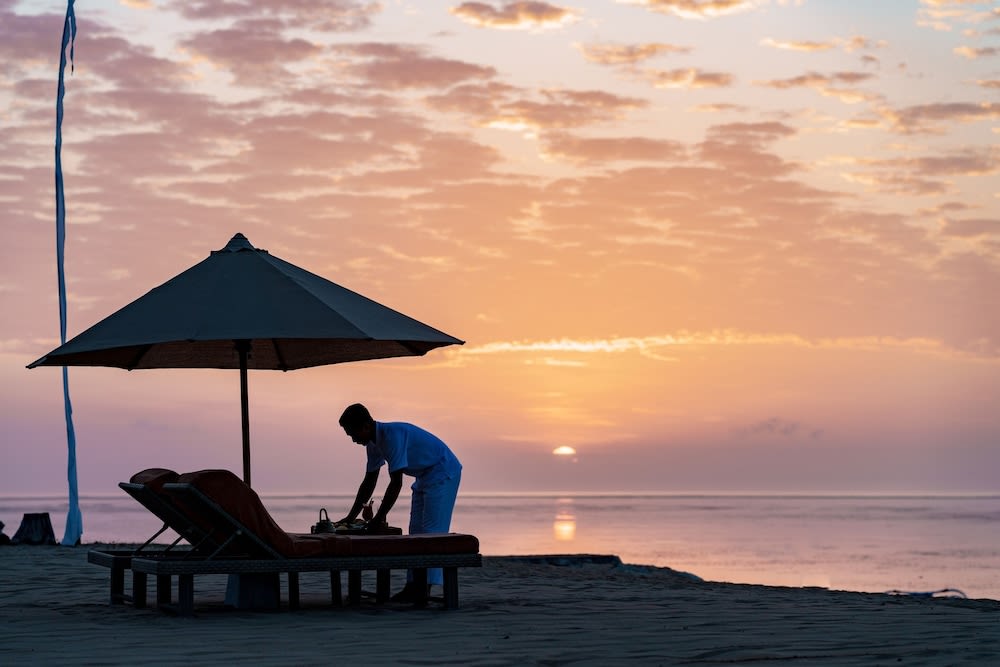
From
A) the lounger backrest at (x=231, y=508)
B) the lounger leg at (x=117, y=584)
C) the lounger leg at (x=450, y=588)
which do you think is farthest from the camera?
the lounger leg at (x=117, y=584)

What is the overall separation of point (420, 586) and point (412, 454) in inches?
33.5

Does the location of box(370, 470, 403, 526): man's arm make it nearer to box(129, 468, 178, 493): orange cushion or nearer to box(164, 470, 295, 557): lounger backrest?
box(164, 470, 295, 557): lounger backrest

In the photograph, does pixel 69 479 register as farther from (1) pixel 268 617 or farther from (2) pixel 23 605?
(1) pixel 268 617

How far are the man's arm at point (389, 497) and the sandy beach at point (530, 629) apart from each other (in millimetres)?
557

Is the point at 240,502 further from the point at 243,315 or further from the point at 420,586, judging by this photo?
the point at 420,586

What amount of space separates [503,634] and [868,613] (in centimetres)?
238

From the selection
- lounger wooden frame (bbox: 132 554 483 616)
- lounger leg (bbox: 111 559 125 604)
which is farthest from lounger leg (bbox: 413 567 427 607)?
lounger leg (bbox: 111 559 125 604)

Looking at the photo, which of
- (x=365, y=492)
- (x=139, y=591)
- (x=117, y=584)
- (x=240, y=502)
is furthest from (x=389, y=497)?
(x=117, y=584)

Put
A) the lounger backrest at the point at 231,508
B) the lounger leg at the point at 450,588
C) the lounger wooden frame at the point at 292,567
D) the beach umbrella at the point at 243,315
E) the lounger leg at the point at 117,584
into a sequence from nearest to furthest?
the lounger backrest at the point at 231,508
the lounger wooden frame at the point at 292,567
the beach umbrella at the point at 243,315
the lounger leg at the point at 450,588
the lounger leg at the point at 117,584

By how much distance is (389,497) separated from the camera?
823cm

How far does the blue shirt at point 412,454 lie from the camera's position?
8297 mm

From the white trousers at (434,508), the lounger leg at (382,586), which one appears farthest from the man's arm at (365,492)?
the lounger leg at (382,586)

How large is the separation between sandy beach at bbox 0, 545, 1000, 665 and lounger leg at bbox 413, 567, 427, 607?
0.14m

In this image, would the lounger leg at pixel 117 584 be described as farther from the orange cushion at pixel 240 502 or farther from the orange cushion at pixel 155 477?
the orange cushion at pixel 240 502
